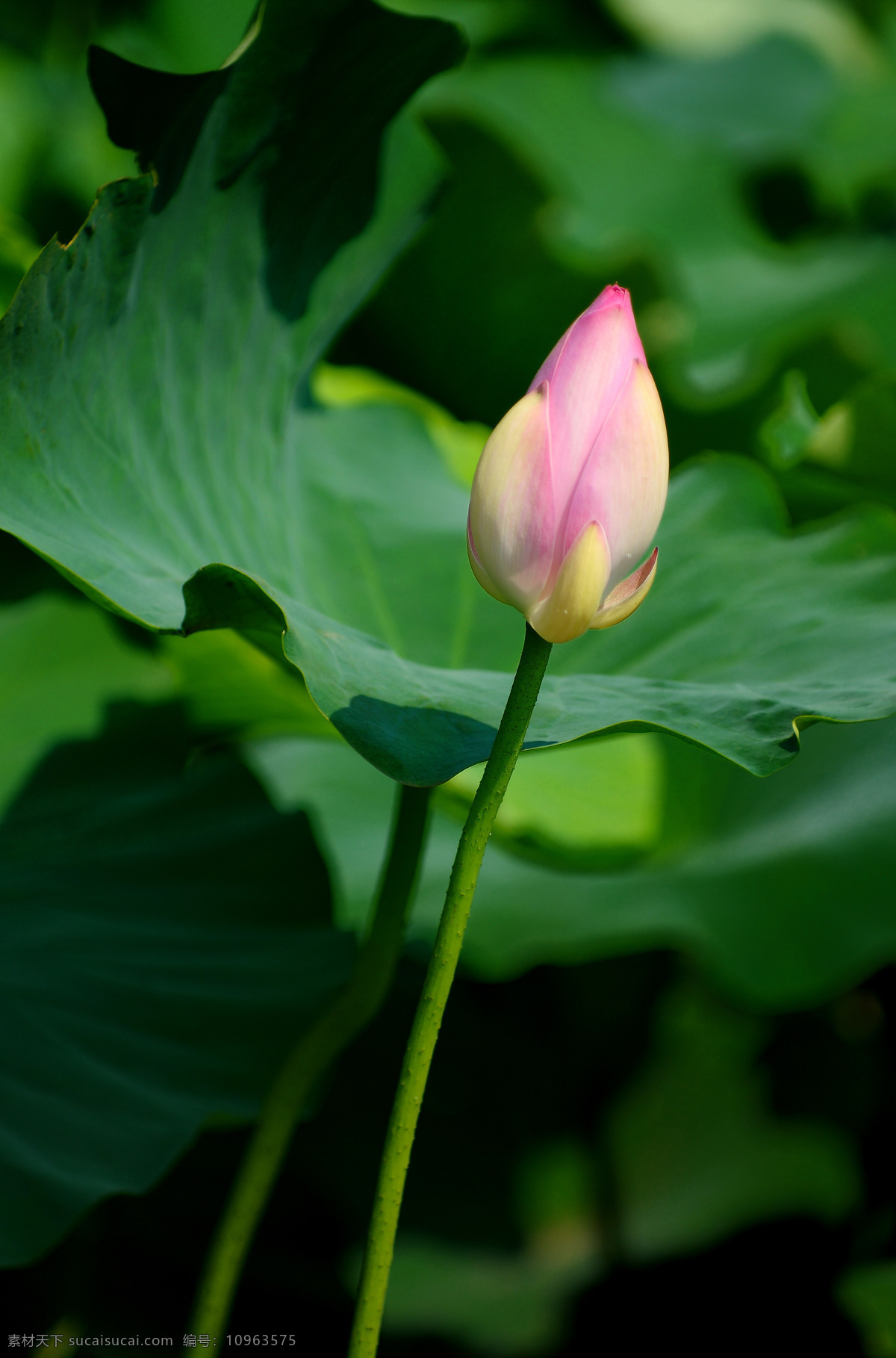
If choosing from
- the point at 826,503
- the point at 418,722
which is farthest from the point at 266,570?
the point at 826,503

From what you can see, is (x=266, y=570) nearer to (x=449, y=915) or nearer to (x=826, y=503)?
(x=449, y=915)

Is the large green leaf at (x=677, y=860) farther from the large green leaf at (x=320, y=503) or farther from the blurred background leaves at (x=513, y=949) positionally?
the large green leaf at (x=320, y=503)

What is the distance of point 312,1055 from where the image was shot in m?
0.62

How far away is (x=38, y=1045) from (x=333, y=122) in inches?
22.2

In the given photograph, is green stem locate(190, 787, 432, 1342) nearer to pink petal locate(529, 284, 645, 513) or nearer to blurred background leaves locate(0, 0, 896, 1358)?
blurred background leaves locate(0, 0, 896, 1358)

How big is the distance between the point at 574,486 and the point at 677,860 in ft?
2.04

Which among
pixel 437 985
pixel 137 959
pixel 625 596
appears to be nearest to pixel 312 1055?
pixel 137 959

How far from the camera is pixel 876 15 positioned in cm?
315

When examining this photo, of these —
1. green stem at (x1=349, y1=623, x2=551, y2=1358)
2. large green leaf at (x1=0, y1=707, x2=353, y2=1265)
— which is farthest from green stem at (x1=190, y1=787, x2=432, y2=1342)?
green stem at (x1=349, y1=623, x2=551, y2=1358)

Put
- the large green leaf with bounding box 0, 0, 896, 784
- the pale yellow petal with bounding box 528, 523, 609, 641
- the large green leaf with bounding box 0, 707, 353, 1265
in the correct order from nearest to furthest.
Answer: the pale yellow petal with bounding box 528, 523, 609, 641, the large green leaf with bounding box 0, 0, 896, 784, the large green leaf with bounding box 0, 707, 353, 1265

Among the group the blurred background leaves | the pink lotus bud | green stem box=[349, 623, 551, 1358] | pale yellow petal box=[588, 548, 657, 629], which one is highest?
A: the pink lotus bud

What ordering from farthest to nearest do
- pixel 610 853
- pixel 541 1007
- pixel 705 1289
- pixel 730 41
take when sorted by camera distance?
pixel 730 41 < pixel 541 1007 < pixel 705 1289 < pixel 610 853

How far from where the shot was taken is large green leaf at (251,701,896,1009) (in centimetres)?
79

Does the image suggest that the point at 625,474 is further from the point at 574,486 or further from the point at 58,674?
the point at 58,674
